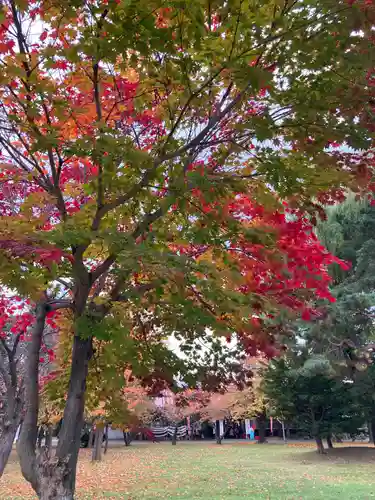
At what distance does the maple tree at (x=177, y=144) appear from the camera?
3559 mm

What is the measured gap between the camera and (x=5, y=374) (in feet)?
31.4

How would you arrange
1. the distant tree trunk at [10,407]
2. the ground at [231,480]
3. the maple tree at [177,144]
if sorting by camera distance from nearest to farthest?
the maple tree at [177,144], the distant tree trunk at [10,407], the ground at [231,480]

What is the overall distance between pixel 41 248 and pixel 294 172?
7.81 ft

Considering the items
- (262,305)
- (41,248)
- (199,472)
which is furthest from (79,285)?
(199,472)

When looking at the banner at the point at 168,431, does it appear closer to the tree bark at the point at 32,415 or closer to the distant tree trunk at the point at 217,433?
the distant tree trunk at the point at 217,433

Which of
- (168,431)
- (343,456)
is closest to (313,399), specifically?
(343,456)

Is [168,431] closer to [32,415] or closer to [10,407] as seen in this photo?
[10,407]

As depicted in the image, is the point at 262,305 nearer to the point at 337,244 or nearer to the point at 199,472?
the point at 199,472

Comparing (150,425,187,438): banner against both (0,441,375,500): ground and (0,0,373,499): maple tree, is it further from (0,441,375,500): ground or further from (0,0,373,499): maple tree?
(0,0,373,499): maple tree

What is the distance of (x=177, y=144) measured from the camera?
4.39 meters

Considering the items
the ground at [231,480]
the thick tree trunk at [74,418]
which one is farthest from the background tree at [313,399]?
the thick tree trunk at [74,418]

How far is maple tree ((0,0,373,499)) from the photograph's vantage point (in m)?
3.56

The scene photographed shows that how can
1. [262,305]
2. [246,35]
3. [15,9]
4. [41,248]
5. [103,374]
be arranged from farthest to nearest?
[103,374]
[262,305]
[15,9]
[41,248]
[246,35]

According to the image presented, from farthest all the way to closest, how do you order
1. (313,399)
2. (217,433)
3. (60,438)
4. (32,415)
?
(217,433) → (313,399) → (32,415) → (60,438)
